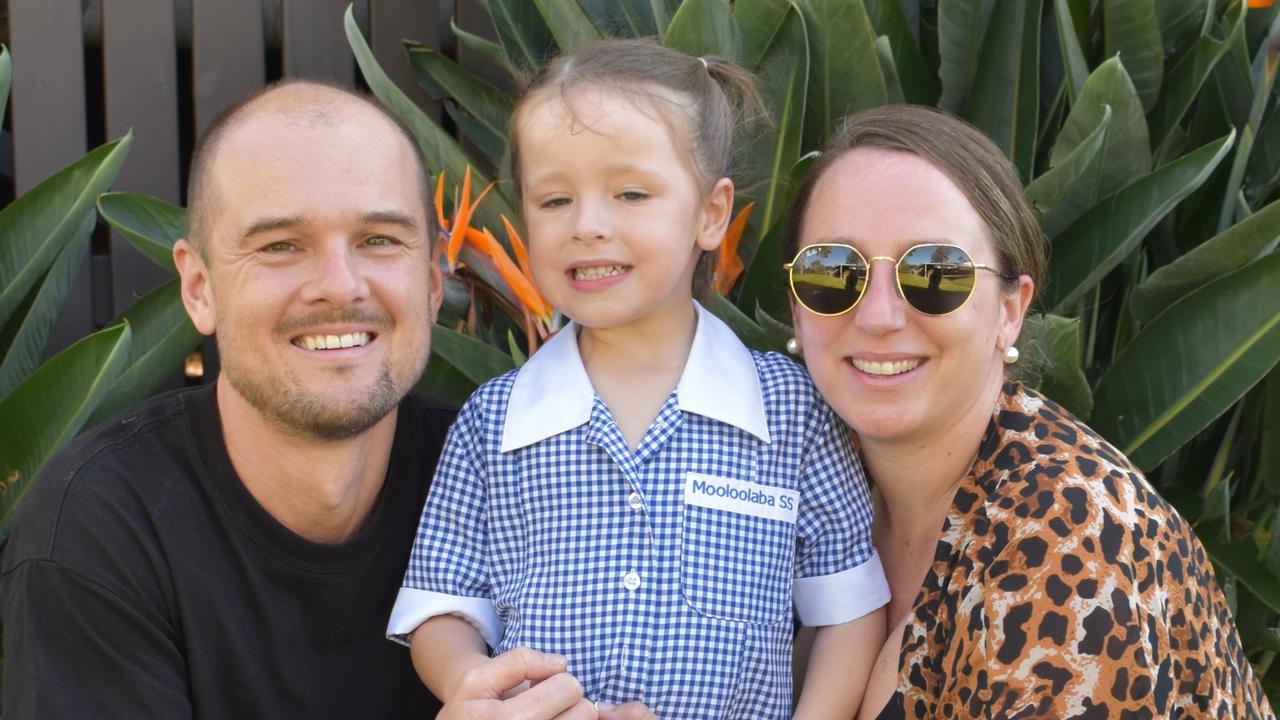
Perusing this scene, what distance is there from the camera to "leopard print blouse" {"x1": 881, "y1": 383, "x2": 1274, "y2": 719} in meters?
1.62

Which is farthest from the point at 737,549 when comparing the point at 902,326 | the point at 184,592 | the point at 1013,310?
the point at 184,592

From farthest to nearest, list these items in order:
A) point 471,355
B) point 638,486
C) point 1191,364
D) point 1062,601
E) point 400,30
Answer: point 400,30, point 471,355, point 1191,364, point 638,486, point 1062,601

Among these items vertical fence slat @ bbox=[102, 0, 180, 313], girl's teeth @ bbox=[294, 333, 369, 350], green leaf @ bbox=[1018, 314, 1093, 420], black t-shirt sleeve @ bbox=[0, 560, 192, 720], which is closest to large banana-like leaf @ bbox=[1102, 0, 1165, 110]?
green leaf @ bbox=[1018, 314, 1093, 420]

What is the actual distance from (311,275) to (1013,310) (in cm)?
114

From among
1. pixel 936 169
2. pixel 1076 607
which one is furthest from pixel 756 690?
pixel 936 169

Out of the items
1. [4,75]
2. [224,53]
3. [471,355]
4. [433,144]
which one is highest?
[224,53]

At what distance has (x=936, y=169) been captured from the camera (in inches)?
Result: 74.9

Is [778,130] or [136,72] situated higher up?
[136,72]

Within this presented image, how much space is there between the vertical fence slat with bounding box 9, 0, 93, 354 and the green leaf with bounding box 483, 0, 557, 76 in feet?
3.81

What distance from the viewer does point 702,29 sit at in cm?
260

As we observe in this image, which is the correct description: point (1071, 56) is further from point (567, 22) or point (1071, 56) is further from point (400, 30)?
point (400, 30)

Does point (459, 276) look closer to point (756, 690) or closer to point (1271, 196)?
point (756, 690)

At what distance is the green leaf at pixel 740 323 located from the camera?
238cm

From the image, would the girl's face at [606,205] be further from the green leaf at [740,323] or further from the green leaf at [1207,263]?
the green leaf at [1207,263]
